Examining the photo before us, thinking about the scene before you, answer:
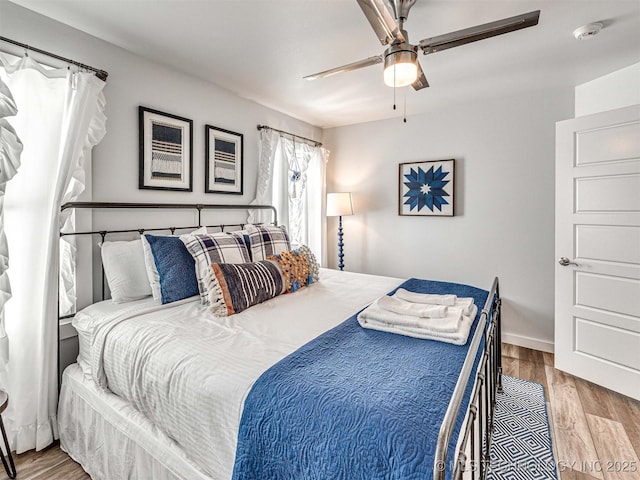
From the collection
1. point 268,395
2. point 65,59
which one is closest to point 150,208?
point 65,59

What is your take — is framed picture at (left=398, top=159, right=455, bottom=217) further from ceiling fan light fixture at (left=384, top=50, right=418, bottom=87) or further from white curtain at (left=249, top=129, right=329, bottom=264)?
ceiling fan light fixture at (left=384, top=50, right=418, bottom=87)

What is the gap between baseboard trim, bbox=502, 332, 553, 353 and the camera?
128 inches

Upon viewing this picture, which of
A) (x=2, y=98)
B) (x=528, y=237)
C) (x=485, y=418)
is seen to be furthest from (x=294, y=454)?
(x=528, y=237)

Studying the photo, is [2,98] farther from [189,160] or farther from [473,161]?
[473,161]

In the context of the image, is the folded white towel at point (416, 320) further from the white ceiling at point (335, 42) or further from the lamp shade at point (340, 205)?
the lamp shade at point (340, 205)

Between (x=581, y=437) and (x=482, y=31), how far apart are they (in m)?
2.31

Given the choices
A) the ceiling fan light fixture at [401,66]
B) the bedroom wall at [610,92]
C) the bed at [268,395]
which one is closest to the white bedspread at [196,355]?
the bed at [268,395]

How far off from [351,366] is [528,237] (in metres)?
2.84

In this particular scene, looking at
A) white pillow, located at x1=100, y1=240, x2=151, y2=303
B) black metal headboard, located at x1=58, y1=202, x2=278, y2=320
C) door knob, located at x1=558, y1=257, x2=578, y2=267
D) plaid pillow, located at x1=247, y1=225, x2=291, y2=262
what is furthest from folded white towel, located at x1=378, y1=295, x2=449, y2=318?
black metal headboard, located at x1=58, y1=202, x2=278, y2=320

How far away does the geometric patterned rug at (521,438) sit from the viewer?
177cm

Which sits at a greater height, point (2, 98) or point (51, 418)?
point (2, 98)

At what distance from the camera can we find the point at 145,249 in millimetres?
2057

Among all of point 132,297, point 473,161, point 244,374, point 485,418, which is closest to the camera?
point 244,374

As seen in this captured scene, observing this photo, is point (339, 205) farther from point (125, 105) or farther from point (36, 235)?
point (36, 235)
